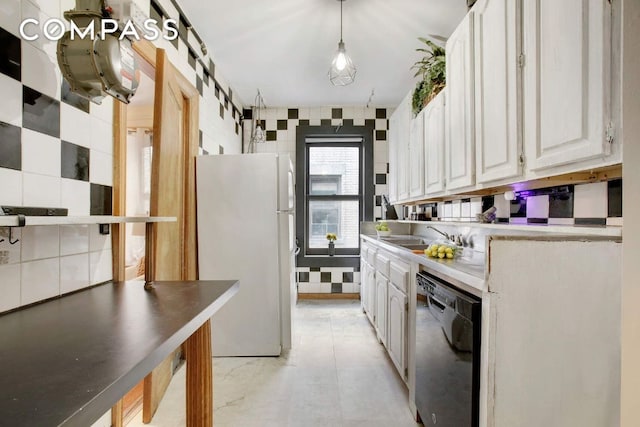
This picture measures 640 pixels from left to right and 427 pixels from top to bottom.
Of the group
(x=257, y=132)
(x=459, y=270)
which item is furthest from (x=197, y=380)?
(x=257, y=132)

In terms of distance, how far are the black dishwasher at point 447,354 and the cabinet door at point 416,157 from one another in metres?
1.26

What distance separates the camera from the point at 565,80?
106cm

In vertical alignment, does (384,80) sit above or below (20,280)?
above

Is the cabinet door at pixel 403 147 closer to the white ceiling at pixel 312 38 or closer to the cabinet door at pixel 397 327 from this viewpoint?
the white ceiling at pixel 312 38

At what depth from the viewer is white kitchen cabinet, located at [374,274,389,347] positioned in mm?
2410

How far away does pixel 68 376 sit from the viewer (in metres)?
0.57

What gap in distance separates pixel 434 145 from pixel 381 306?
1376 millimetres

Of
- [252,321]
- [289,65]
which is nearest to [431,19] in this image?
[289,65]

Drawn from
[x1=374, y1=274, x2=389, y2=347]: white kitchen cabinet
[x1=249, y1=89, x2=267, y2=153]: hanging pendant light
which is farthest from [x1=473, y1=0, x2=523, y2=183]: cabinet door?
[x1=249, y1=89, x2=267, y2=153]: hanging pendant light

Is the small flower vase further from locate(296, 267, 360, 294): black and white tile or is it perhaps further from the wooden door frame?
the wooden door frame

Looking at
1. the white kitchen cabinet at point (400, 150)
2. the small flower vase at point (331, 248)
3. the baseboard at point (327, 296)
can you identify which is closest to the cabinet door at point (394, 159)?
the white kitchen cabinet at point (400, 150)

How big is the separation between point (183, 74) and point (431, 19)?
1972mm

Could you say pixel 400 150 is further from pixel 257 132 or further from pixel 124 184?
pixel 124 184

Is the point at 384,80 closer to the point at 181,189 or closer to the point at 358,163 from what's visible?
the point at 358,163
